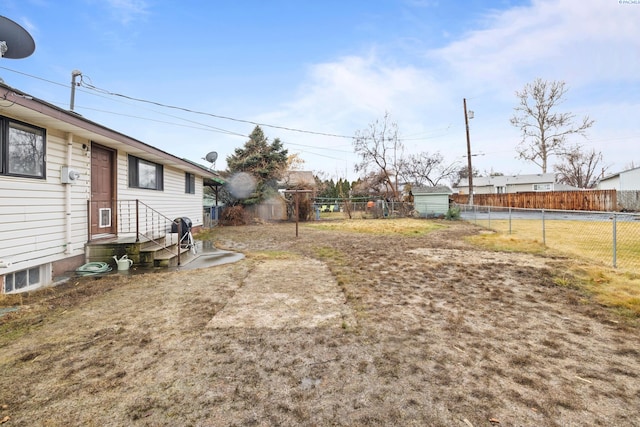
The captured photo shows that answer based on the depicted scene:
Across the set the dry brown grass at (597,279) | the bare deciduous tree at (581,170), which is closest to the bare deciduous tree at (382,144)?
the dry brown grass at (597,279)

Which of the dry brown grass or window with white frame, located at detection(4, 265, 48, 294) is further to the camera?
window with white frame, located at detection(4, 265, 48, 294)

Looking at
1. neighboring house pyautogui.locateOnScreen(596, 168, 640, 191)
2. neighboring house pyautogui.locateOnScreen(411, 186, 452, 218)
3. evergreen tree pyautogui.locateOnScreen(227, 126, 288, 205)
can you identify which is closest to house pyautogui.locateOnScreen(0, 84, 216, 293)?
evergreen tree pyautogui.locateOnScreen(227, 126, 288, 205)

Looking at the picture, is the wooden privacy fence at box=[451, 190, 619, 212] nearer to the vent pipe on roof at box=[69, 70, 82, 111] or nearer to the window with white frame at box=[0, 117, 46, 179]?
the window with white frame at box=[0, 117, 46, 179]

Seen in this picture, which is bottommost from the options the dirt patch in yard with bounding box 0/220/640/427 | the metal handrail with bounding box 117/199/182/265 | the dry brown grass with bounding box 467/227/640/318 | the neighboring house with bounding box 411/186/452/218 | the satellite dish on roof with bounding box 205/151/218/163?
the dirt patch in yard with bounding box 0/220/640/427

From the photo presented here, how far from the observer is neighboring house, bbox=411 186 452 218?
22.2 metres

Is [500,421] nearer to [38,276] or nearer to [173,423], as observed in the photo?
[173,423]

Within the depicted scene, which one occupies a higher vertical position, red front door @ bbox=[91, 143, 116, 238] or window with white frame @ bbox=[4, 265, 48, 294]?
red front door @ bbox=[91, 143, 116, 238]

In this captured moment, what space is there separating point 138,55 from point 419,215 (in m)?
19.6

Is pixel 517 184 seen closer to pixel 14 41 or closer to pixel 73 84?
pixel 73 84

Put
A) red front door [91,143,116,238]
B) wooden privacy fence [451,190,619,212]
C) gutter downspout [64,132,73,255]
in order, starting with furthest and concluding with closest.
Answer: wooden privacy fence [451,190,619,212] < red front door [91,143,116,238] < gutter downspout [64,132,73,255]

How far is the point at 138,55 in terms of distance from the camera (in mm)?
11531

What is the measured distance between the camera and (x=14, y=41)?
446 cm

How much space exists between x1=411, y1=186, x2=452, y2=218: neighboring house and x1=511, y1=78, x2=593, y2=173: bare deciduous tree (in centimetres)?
1583

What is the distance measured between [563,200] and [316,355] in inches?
1224
